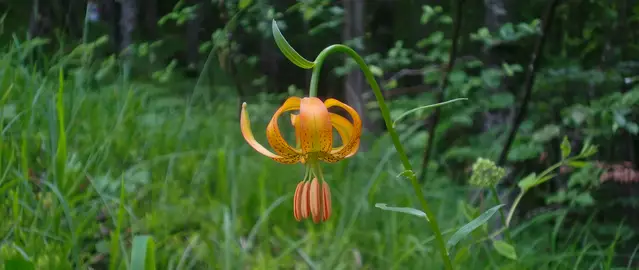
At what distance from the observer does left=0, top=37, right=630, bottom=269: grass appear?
116 centimetres

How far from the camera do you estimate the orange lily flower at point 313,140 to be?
2.11 ft

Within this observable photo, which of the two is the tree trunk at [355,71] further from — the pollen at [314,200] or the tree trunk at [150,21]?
the pollen at [314,200]

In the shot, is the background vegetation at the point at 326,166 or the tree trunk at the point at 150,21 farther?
the tree trunk at the point at 150,21

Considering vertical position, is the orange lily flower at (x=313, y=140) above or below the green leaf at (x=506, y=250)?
above

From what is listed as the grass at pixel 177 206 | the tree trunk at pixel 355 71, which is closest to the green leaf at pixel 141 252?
the grass at pixel 177 206

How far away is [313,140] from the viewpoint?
0.69m

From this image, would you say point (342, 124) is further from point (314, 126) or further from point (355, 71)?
point (355, 71)

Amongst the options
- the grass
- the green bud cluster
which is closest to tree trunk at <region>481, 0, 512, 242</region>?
the grass

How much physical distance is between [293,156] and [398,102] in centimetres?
153

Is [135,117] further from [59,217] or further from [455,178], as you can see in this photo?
[455,178]

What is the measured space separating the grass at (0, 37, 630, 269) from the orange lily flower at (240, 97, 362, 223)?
24 centimetres

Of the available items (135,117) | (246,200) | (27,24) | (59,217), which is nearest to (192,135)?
(135,117)

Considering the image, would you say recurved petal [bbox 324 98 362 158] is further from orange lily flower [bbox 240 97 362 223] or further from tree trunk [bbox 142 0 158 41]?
tree trunk [bbox 142 0 158 41]

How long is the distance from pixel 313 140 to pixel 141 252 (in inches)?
11.7
